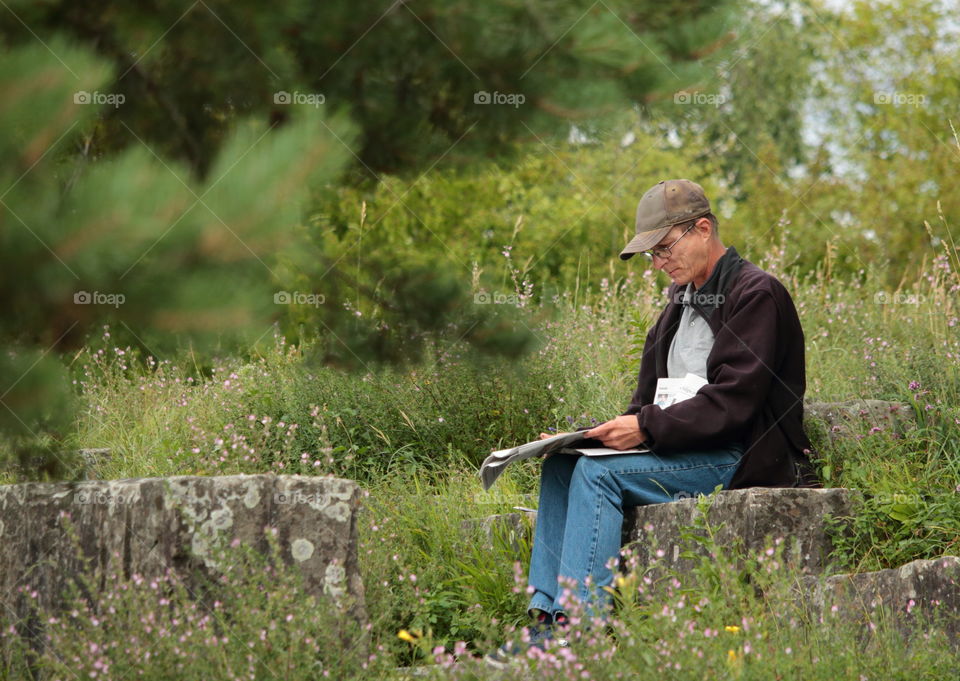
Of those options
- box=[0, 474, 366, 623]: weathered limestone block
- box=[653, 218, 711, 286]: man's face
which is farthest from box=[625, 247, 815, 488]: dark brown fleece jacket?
box=[0, 474, 366, 623]: weathered limestone block

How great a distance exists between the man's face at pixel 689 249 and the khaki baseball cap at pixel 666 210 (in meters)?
0.03

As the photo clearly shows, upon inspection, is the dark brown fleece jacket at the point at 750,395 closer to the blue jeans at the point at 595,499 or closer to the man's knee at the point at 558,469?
the blue jeans at the point at 595,499

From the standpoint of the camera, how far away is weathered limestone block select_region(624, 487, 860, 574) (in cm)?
371

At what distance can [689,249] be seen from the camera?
4.06 m

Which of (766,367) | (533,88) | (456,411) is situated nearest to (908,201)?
(456,411)

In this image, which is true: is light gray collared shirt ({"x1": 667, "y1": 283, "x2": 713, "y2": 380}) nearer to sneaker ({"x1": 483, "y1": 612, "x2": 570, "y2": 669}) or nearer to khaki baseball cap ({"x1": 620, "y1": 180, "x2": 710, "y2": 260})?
khaki baseball cap ({"x1": 620, "y1": 180, "x2": 710, "y2": 260})

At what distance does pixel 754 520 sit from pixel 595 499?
0.53 meters

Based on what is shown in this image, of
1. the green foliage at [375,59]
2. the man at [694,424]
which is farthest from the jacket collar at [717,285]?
the green foliage at [375,59]

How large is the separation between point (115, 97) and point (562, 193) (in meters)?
12.7

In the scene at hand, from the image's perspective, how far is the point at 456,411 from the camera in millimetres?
5633

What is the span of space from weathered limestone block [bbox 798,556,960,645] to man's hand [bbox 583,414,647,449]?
0.74m

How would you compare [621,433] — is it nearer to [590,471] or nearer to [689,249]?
[590,471]

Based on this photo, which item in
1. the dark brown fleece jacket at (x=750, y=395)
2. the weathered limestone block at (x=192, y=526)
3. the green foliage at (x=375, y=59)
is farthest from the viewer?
the dark brown fleece jacket at (x=750, y=395)

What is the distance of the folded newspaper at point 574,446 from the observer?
3.78 metres
